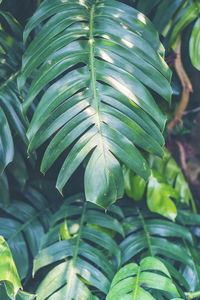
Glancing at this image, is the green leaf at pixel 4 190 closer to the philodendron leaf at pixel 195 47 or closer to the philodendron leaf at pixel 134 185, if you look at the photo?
the philodendron leaf at pixel 134 185

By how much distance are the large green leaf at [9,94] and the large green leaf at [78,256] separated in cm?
31

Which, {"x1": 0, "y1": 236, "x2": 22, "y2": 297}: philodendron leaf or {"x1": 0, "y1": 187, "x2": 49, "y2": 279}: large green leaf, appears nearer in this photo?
{"x1": 0, "y1": 236, "x2": 22, "y2": 297}: philodendron leaf

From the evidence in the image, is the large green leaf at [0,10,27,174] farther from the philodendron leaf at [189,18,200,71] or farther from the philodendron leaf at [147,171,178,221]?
the philodendron leaf at [189,18,200,71]

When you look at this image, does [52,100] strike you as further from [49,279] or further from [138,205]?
[138,205]

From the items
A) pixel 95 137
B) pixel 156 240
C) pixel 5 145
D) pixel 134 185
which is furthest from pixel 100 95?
pixel 156 240

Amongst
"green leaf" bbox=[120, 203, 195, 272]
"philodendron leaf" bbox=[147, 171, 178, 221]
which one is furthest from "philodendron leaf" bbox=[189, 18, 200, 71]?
"green leaf" bbox=[120, 203, 195, 272]

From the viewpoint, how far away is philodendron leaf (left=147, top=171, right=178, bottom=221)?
1059 millimetres

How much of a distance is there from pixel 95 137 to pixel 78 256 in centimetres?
42

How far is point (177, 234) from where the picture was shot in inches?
42.3

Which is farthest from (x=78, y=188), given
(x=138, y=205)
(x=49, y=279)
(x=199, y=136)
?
(x=199, y=136)

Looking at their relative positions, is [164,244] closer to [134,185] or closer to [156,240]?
[156,240]

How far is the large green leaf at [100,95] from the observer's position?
770 millimetres

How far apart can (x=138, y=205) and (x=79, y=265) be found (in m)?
0.45

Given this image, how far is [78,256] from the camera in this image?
3.19 feet
